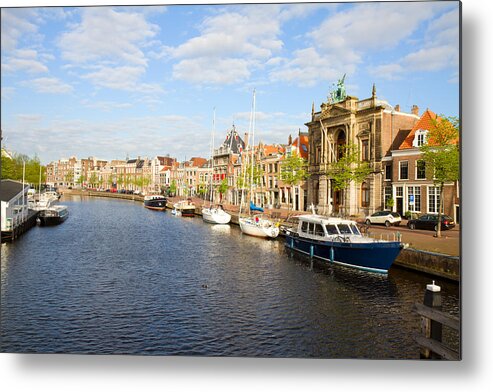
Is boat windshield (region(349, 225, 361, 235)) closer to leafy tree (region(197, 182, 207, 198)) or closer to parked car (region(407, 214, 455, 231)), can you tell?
parked car (region(407, 214, 455, 231))

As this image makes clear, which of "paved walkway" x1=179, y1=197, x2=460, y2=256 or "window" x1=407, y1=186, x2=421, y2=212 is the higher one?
"window" x1=407, y1=186, x2=421, y2=212

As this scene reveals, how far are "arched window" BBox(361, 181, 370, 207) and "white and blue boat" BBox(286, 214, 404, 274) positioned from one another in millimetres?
10166

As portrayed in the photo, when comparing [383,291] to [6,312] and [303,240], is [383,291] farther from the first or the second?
[6,312]

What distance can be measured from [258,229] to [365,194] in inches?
363

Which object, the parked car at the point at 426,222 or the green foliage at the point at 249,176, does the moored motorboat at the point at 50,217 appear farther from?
the parked car at the point at 426,222

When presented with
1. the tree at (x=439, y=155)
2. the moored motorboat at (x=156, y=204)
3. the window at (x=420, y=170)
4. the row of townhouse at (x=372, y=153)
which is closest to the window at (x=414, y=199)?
the row of townhouse at (x=372, y=153)

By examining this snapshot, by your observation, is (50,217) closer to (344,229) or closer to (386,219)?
(344,229)

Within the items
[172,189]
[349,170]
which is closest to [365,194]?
[349,170]

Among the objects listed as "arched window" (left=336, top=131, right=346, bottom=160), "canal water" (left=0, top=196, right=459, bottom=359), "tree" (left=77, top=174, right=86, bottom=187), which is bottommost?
"canal water" (left=0, top=196, right=459, bottom=359)

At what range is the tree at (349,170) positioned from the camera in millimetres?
29859

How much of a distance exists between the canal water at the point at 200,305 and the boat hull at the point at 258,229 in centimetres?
732

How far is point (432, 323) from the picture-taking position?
8523 millimetres

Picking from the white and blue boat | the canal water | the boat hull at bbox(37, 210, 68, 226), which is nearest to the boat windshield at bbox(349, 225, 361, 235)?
the white and blue boat

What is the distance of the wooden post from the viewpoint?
27.0ft
